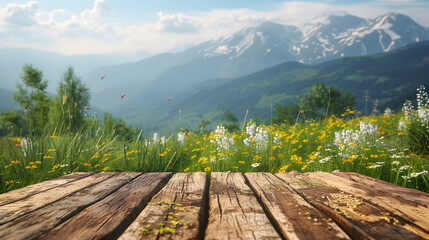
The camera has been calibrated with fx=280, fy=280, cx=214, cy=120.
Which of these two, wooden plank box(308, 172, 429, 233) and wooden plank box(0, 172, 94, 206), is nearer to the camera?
wooden plank box(308, 172, 429, 233)

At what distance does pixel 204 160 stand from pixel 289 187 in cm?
263

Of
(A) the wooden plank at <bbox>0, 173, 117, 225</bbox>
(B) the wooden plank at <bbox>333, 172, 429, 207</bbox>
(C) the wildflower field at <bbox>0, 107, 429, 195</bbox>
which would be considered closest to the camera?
(A) the wooden plank at <bbox>0, 173, 117, 225</bbox>

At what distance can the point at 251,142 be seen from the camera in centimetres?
518

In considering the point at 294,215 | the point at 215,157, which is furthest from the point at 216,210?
the point at 215,157

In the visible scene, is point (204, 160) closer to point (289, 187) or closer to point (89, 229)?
point (289, 187)

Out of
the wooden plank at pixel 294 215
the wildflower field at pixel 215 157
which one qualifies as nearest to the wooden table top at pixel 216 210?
the wooden plank at pixel 294 215

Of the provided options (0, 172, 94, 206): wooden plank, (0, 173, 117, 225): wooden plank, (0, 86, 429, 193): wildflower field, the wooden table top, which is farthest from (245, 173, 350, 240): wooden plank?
(0, 86, 429, 193): wildflower field

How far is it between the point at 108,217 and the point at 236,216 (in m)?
0.61

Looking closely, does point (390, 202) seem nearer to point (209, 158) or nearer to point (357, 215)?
point (357, 215)

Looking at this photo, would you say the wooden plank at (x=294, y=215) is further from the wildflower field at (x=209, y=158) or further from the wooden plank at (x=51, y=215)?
the wildflower field at (x=209, y=158)

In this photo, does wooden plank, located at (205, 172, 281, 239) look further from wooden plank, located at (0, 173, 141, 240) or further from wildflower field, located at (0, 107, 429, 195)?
wildflower field, located at (0, 107, 429, 195)

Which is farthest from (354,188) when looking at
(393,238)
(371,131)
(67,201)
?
(371,131)

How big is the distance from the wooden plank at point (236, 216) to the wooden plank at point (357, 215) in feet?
1.12

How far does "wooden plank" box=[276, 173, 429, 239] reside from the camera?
117 cm
